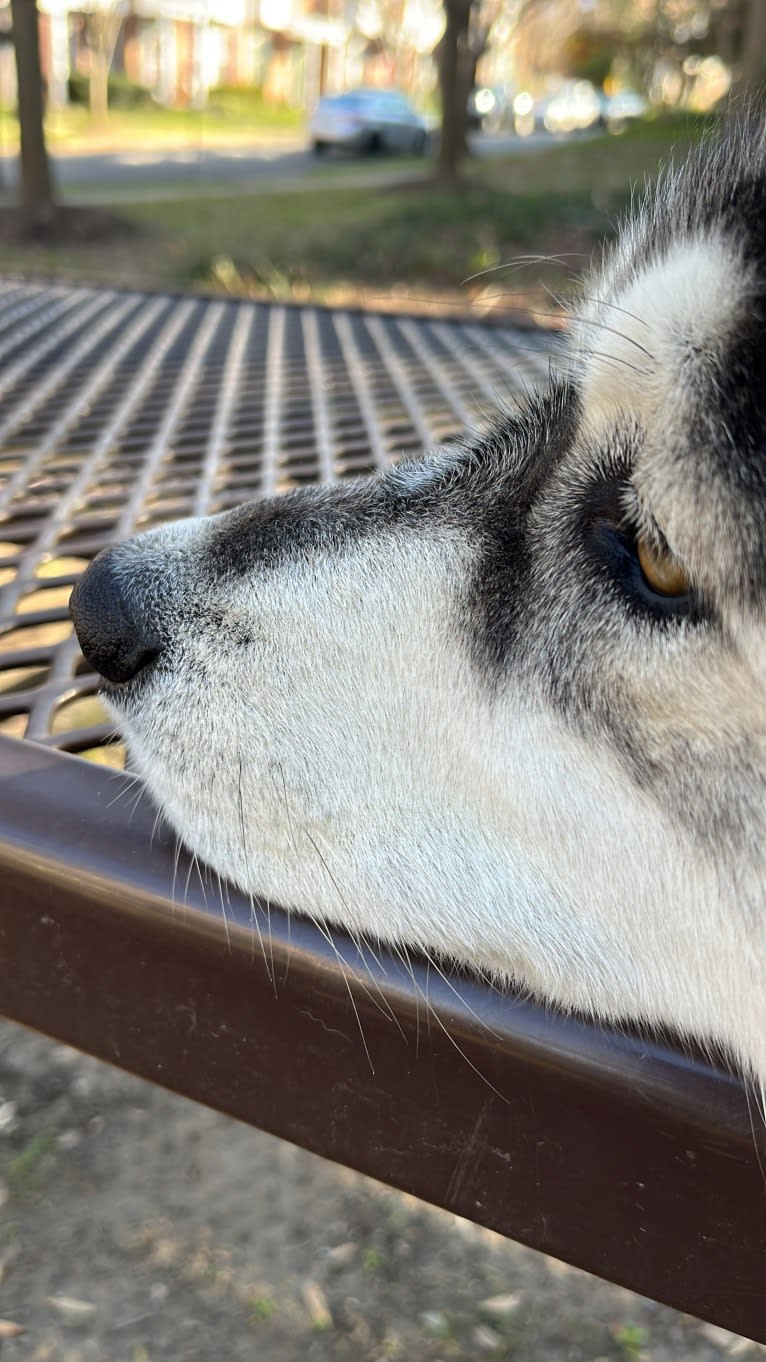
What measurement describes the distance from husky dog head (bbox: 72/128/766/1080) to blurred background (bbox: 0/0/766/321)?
0.86 meters

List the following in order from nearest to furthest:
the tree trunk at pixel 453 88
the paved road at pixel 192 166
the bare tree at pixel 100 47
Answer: the tree trunk at pixel 453 88 → the paved road at pixel 192 166 → the bare tree at pixel 100 47

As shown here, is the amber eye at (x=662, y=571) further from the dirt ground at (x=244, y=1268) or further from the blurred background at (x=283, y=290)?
the dirt ground at (x=244, y=1268)

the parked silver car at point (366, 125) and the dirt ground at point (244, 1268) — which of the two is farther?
the parked silver car at point (366, 125)

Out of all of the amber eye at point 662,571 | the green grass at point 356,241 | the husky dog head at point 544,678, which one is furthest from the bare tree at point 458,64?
the amber eye at point 662,571

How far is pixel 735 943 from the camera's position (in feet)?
4.45

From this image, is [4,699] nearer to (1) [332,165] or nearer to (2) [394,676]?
(2) [394,676]

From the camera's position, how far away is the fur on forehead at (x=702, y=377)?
128 cm

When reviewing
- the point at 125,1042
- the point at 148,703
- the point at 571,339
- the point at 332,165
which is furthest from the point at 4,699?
the point at 332,165

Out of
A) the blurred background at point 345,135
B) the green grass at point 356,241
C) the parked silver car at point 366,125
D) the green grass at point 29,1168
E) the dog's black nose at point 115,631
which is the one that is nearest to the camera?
the dog's black nose at point 115,631

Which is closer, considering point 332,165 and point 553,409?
point 553,409

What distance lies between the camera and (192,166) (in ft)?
93.4

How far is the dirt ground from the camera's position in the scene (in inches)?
113

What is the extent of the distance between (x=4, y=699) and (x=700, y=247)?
1.25m

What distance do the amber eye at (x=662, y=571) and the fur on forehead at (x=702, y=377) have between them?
0.10 ft
